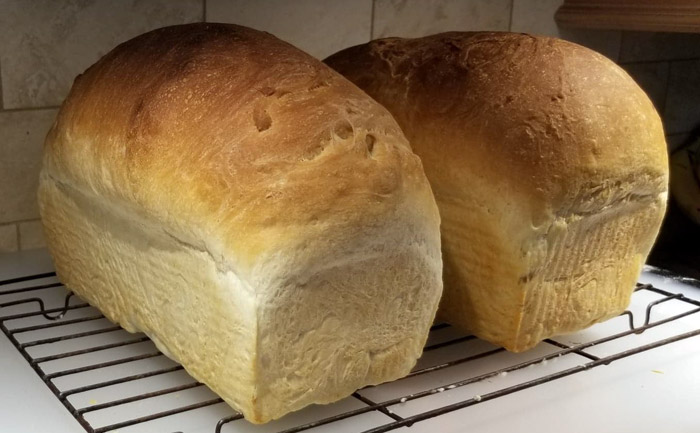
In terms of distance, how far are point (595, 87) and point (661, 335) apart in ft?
1.33

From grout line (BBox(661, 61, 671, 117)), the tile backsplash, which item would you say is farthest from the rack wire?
grout line (BBox(661, 61, 671, 117))

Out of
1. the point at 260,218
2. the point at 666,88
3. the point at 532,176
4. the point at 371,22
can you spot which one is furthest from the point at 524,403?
the point at 666,88

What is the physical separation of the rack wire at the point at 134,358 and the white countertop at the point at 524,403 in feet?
0.04

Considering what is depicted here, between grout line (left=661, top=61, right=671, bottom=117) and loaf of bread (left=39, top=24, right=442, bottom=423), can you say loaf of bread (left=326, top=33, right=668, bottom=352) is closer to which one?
loaf of bread (left=39, top=24, right=442, bottom=423)

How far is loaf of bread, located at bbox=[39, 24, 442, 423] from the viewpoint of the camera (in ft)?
2.71

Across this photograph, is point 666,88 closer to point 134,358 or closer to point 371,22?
point 371,22

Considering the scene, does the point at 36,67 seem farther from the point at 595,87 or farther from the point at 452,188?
the point at 595,87

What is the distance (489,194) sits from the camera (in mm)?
1033

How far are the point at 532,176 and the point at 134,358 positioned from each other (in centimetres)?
54

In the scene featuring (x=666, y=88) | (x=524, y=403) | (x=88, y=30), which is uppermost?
(x=88, y=30)

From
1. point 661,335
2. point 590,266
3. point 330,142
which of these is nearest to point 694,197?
point 661,335

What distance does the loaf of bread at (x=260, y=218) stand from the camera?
82 centimetres

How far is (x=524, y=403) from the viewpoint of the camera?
1001 millimetres

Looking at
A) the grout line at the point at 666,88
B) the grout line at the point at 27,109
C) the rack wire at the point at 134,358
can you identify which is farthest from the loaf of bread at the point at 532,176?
the grout line at the point at 666,88
